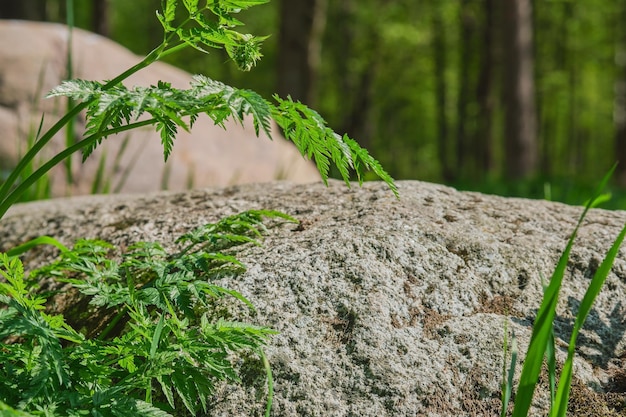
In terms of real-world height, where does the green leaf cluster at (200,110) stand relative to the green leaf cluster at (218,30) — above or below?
below

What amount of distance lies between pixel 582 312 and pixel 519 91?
10013mm

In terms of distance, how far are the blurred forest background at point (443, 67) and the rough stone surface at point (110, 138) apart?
2.45 m

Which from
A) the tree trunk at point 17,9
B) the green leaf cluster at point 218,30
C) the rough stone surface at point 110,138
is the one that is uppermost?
the tree trunk at point 17,9

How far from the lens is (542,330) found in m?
1.18

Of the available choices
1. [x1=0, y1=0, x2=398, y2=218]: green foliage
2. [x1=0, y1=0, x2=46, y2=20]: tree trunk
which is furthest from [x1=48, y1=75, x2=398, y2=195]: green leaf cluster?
[x1=0, y1=0, x2=46, y2=20]: tree trunk

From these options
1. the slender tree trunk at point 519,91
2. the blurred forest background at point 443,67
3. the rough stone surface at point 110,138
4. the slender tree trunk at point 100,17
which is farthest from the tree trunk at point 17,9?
the slender tree trunk at point 519,91

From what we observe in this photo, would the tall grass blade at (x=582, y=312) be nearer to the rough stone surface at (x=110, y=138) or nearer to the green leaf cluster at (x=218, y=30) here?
the green leaf cluster at (x=218, y=30)

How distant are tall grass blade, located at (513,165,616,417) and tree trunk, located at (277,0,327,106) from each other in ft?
28.5

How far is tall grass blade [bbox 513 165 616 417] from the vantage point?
45.9 inches

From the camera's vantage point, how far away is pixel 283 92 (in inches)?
389

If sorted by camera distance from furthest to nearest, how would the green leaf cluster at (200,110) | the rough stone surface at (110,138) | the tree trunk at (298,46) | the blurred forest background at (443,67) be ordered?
the blurred forest background at (443,67) < the tree trunk at (298,46) < the rough stone surface at (110,138) < the green leaf cluster at (200,110)

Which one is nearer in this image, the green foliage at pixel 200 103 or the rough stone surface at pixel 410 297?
the green foliage at pixel 200 103

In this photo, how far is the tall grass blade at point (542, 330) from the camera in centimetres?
117

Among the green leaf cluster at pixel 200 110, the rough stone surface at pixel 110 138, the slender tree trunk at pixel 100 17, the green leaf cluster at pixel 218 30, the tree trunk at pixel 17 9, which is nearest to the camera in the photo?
the green leaf cluster at pixel 200 110
